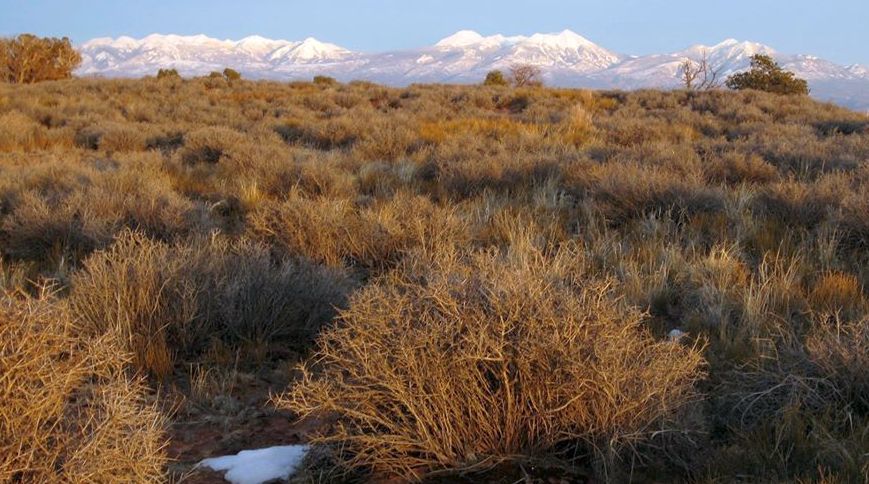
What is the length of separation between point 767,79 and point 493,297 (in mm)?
32012

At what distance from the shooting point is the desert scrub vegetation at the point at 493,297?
2.79 metres

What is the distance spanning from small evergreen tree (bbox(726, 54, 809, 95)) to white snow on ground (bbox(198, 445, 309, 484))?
30.8m

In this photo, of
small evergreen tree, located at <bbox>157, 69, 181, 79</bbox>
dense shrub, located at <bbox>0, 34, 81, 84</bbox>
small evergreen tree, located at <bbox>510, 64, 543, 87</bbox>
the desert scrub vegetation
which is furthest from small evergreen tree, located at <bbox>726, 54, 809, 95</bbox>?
dense shrub, located at <bbox>0, 34, 81, 84</bbox>

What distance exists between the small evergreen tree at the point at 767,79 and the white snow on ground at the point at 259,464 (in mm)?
30754

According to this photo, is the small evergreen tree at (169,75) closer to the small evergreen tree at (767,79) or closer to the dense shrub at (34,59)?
the dense shrub at (34,59)

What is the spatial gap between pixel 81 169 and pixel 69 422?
292 inches

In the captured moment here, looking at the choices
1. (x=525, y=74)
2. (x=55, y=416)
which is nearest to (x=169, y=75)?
(x=525, y=74)

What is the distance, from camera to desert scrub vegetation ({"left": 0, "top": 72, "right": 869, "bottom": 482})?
2.79 meters

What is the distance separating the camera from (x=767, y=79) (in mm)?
31016

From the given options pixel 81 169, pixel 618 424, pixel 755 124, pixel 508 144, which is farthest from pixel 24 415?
pixel 755 124

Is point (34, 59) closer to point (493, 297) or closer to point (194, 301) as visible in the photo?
point (194, 301)

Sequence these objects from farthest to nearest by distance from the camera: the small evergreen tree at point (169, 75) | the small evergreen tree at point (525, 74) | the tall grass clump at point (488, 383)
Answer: the small evergreen tree at point (525, 74), the small evergreen tree at point (169, 75), the tall grass clump at point (488, 383)

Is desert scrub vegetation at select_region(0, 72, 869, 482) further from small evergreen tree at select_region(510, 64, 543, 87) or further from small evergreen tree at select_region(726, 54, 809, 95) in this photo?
small evergreen tree at select_region(510, 64, 543, 87)

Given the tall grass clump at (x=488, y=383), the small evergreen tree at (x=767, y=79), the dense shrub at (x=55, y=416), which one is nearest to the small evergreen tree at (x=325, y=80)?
the small evergreen tree at (x=767, y=79)
